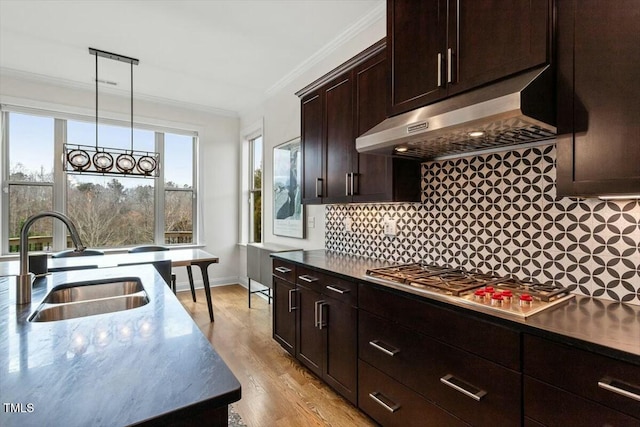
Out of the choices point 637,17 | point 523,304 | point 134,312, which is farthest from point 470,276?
point 134,312

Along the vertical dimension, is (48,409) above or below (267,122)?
below

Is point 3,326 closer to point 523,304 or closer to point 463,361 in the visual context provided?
point 463,361

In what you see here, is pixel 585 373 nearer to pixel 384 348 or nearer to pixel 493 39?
pixel 384 348

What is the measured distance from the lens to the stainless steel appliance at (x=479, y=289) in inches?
51.5

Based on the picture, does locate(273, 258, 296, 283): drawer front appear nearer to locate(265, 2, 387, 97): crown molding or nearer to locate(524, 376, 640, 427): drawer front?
locate(524, 376, 640, 427): drawer front

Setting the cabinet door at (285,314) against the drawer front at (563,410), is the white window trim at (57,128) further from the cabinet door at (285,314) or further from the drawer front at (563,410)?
the drawer front at (563,410)

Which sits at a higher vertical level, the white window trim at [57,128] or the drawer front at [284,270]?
the white window trim at [57,128]

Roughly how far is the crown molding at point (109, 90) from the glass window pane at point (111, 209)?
3.97 feet

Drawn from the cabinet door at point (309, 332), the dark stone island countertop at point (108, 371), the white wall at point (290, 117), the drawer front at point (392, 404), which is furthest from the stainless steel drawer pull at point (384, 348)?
the white wall at point (290, 117)

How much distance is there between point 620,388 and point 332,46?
3346mm

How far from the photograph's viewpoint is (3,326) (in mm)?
1124

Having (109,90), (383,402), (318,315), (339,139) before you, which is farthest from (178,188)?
(383,402)

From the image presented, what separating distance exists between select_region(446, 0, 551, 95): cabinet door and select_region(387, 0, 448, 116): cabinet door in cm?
7

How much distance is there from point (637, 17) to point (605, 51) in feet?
0.39
